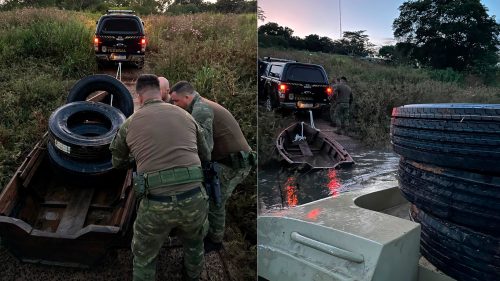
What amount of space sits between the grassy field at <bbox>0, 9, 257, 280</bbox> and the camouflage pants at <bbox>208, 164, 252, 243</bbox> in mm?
69

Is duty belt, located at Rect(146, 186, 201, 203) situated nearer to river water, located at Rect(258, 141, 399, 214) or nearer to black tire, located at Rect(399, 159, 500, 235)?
river water, located at Rect(258, 141, 399, 214)

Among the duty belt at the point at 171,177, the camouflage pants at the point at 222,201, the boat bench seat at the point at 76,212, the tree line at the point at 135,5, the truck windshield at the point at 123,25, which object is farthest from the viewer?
the boat bench seat at the point at 76,212

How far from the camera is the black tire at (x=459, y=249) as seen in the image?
3.48ft

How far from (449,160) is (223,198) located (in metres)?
1.71

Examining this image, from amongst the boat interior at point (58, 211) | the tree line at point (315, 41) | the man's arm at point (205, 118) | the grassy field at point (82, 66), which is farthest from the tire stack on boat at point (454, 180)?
the boat interior at point (58, 211)

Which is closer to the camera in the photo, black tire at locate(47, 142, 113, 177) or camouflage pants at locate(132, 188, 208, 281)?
camouflage pants at locate(132, 188, 208, 281)

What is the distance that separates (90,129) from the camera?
3273mm

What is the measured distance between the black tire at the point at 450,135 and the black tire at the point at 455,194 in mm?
25

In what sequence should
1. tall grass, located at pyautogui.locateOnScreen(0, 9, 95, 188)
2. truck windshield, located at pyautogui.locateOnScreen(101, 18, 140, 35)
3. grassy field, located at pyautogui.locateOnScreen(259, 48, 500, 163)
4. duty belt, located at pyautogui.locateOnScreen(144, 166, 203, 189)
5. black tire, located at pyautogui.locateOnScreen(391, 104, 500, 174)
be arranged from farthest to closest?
tall grass, located at pyautogui.locateOnScreen(0, 9, 95, 188), truck windshield, located at pyautogui.locateOnScreen(101, 18, 140, 35), duty belt, located at pyautogui.locateOnScreen(144, 166, 203, 189), grassy field, located at pyautogui.locateOnScreen(259, 48, 500, 163), black tire, located at pyautogui.locateOnScreen(391, 104, 500, 174)

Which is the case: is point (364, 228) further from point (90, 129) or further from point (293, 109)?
point (90, 129)

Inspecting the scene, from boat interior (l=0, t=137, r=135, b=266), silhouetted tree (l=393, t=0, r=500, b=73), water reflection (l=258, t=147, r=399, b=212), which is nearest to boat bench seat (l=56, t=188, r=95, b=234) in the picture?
boat interior (l=0, t=137, r=135, b=266)

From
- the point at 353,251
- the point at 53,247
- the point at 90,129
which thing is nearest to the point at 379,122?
the point at 353,251

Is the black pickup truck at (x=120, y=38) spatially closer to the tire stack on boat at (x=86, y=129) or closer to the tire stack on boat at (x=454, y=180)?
the tire stack on boat at (x=86, y=129)

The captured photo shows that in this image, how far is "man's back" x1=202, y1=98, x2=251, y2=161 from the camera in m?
2.62
